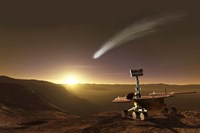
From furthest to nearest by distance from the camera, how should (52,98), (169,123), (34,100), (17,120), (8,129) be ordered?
(52,98), (34,100), (17,120), (8,129), (169,123)

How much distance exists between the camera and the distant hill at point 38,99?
1890 inches

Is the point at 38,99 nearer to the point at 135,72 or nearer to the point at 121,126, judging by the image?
the point at 135,72

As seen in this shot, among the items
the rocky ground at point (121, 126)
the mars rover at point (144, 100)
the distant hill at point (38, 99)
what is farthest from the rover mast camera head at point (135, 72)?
the distant hill at point (38, 99)

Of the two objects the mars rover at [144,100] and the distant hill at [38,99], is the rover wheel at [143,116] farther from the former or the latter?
the distant hill at [38,99]

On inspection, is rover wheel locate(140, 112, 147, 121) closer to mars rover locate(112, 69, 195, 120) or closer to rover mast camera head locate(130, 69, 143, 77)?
mars rover locate(112, 69, 195, 120)

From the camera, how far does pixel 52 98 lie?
90.2m

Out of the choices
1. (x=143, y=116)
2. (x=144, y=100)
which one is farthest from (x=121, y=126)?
(x=144, y=100)

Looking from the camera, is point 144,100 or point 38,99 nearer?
point 144,100

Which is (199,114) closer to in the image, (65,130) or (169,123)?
(169,123)

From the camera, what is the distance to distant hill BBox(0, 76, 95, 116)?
158ft

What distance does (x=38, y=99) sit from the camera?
55344mm

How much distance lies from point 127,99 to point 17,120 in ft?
42.2

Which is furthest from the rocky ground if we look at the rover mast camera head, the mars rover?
the rover mast camera head

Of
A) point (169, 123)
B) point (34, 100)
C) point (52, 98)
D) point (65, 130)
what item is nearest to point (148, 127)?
point (169, 123)
